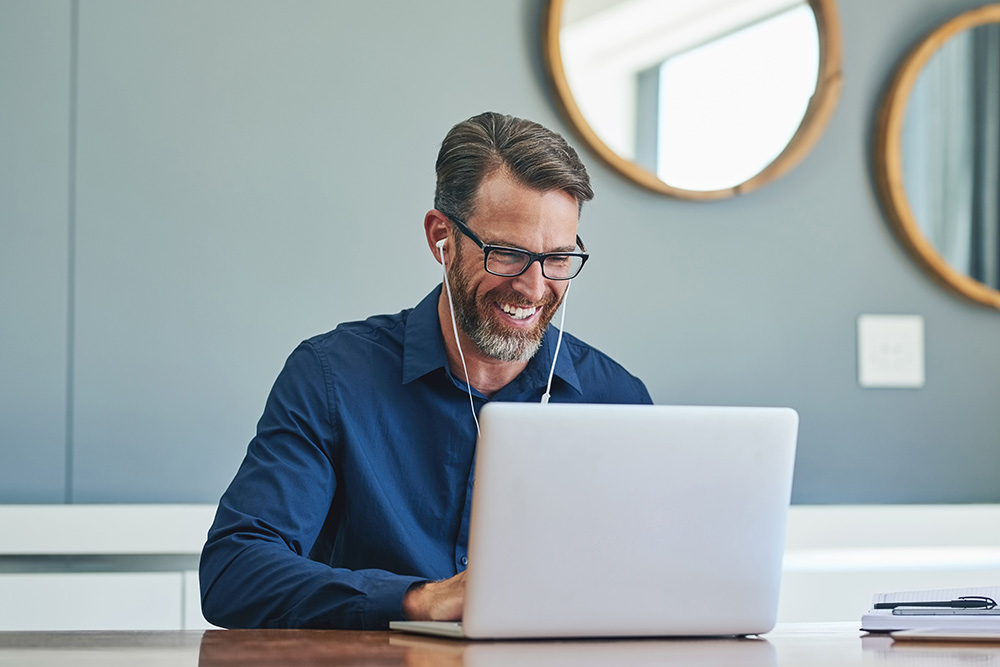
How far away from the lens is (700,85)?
2.30 m

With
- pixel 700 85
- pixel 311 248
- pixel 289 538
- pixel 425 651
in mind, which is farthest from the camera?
pixel 700 85

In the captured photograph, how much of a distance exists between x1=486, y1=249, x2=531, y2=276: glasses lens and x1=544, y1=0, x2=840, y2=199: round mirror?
2.25 ft

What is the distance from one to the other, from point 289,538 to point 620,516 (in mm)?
577

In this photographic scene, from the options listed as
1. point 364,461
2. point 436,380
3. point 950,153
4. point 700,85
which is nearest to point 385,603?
point 364,461

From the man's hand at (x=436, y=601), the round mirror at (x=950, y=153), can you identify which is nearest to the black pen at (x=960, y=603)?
the man's hand at (x=436, y=601)

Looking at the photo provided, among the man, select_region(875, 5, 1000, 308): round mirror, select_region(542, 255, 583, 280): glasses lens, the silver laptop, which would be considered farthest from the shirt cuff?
select_region(875, 5, 1000, 308): round mirror

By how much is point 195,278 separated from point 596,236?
0.78 metres

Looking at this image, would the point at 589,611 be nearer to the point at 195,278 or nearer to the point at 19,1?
the point at 195,278

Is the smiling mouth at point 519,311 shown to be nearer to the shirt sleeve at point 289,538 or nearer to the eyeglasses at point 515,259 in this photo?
the eyeglasses at point 515,259

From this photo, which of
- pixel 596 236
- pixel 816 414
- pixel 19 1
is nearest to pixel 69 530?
pixel 19 1

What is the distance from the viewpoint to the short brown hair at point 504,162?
1598mm

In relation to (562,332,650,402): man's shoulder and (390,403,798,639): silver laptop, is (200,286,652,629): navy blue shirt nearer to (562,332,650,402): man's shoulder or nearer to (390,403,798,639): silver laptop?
(562,332,650,402): man's shoulder

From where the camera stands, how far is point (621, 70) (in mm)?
2246

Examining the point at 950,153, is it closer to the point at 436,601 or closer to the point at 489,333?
the point at 489,333
